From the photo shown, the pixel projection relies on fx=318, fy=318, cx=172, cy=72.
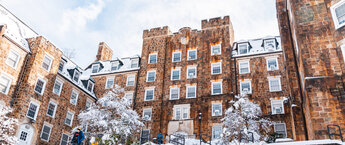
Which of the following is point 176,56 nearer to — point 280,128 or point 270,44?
point 270,44

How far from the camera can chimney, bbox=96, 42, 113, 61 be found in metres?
48.7

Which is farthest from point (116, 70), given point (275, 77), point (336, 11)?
point (336, 11)

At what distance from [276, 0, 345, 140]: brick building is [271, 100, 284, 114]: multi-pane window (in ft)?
37.9

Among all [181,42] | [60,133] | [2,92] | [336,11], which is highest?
[181,42]

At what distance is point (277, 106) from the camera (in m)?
33.9

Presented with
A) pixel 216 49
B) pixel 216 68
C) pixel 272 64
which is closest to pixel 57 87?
pixel 216 68

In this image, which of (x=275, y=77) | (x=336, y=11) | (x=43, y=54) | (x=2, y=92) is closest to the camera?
(x=336, y=11)

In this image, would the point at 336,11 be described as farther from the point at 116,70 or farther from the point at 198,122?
the point at 116,70

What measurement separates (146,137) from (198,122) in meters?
6.42

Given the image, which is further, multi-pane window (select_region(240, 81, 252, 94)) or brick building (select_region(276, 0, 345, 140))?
multi-pane window (select_region(240, 81, 252, 94))

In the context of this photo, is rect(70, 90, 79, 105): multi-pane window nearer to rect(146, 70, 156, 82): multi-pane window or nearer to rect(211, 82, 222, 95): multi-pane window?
rect(146, 70, 156, 82): multi-pane window

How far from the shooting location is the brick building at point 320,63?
17281mm

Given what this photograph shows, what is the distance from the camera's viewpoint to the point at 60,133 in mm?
33656

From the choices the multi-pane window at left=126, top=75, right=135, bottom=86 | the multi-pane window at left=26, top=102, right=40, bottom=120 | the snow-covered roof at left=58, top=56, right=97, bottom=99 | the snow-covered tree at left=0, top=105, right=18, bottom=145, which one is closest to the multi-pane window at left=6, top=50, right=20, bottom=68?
the multi-pane window at left=26, top=102, right=40, bottom=120
